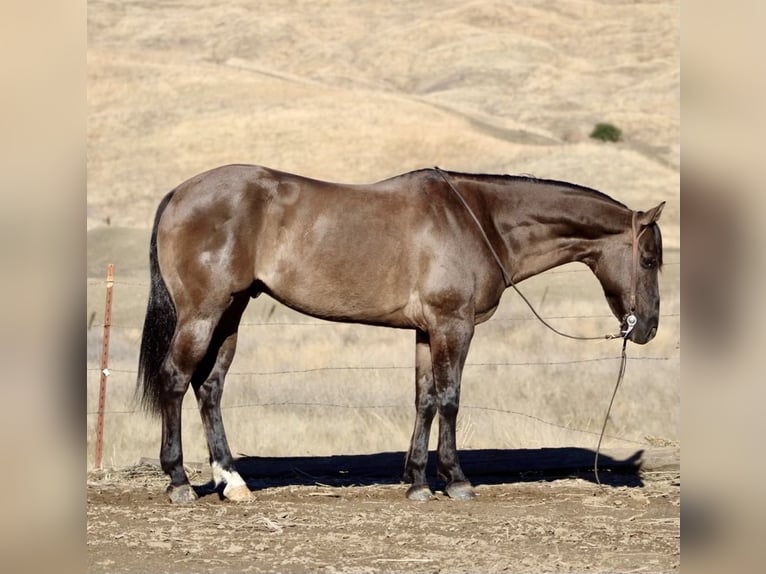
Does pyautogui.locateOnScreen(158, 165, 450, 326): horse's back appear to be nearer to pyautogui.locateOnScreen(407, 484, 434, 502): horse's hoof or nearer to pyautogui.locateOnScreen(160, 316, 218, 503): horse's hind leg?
pyautogui.locateOnScreen(160, 316, 218, 503): horse's hind leg

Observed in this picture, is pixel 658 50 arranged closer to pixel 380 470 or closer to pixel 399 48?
pixel 399 48

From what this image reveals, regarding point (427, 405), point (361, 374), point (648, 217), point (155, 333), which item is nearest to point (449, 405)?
point (427, 405)

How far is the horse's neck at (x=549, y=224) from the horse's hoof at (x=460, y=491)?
1.45 m

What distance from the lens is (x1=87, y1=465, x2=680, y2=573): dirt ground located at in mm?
5531

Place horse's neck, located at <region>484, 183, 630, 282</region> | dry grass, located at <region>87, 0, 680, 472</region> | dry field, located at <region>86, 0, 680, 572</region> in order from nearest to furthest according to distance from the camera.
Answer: dry field, located at <region>86, 0, 680, 572</region>
horse's neck, located at <region>484, 183, 630, 282</region>
dry grass, located at <region>87, 0, 680, 472</region>

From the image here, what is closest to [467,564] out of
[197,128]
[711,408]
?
[711,408]

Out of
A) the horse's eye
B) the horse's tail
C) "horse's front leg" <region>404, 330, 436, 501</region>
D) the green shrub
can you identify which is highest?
the green shrub

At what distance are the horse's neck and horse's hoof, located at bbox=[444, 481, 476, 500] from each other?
4.77ft

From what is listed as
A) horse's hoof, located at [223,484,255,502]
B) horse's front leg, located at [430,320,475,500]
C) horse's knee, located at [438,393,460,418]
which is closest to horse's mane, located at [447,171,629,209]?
horse's front leg, located at [430,320,475,500]

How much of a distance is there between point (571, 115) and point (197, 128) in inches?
973

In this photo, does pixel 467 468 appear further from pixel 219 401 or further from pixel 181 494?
pixel 181 494

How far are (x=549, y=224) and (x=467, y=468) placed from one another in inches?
76.7

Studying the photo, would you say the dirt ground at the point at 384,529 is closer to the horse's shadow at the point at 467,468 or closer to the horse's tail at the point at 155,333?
the horse's shadow at the point at 467,468

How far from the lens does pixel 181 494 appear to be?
23.3ft
